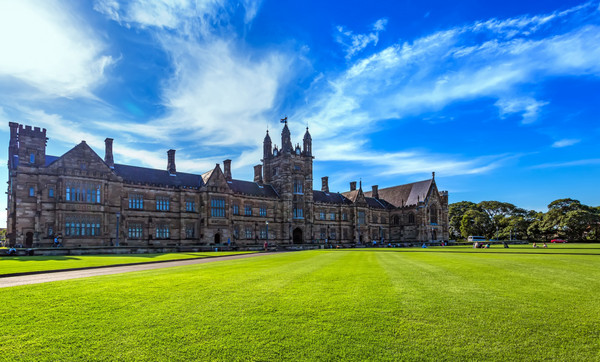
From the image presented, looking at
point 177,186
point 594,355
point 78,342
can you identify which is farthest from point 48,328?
point 177,186

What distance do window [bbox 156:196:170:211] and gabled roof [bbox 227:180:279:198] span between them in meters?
11.3

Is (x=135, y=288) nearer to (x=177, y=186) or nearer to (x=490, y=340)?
(x=490, y=340)

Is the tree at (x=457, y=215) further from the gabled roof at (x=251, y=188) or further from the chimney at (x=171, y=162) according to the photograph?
the chimney at (x=171, y=162)

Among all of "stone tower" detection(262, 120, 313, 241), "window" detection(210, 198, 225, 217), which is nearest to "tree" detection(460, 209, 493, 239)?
"stone tower" detection(262, 120, 313, 241)

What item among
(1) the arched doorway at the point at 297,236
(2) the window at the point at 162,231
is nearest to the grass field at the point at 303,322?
(2) the window at the point at 162,231

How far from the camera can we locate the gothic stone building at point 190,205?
130ft

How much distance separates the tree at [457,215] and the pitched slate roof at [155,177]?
77.6m

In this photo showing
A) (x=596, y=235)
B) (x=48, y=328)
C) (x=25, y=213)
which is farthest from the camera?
(x=596, y=235)

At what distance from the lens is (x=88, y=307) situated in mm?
8430

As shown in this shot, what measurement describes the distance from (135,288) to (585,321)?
11257mm

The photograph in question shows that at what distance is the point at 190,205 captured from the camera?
51.8m

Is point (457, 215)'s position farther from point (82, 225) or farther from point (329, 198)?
point (82, 225)

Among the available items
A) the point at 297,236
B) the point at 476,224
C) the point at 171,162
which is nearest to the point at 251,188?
the point at 297,236

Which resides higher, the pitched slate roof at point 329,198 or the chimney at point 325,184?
the chimney at point 325,184
